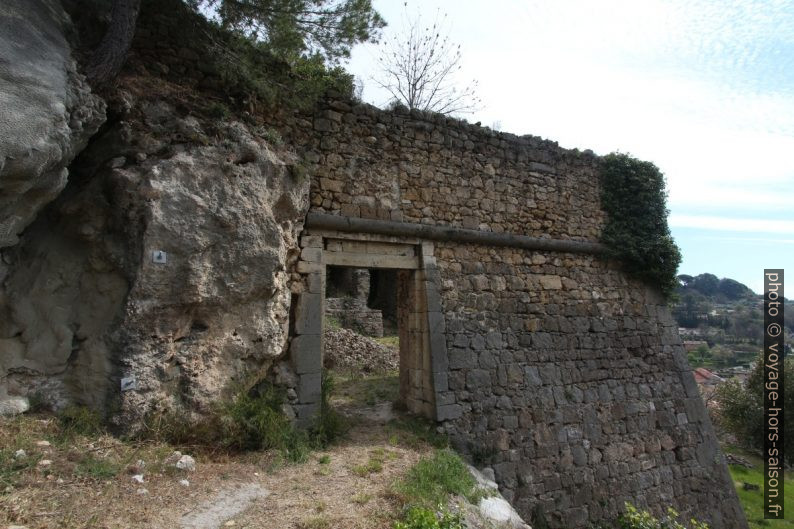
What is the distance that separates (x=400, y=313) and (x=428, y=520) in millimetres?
3357

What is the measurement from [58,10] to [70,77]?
34.6 inches

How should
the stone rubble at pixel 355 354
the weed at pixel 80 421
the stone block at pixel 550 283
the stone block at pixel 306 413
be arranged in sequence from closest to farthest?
the weed at pixel 80 421, the stone block at pixel 306 413, the stone block at pixel 550 283, the stone rubble at pixel 355 354

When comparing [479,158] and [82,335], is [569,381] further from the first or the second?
[82,335]

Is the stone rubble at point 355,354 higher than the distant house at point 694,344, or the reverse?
the stone rubble at point 355,354

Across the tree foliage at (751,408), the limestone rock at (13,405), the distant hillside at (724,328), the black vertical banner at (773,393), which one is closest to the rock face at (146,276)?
the limestone rock at (13,405)

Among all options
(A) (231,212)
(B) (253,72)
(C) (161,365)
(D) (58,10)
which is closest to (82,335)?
(C) (161,365)

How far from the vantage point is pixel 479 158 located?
6.86 meters

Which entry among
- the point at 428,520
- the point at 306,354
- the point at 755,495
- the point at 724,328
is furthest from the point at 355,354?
the point at 724,328

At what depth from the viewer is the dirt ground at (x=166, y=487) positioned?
2941mm

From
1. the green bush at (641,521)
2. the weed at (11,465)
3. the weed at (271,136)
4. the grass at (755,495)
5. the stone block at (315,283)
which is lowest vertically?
the grass at (755,495)

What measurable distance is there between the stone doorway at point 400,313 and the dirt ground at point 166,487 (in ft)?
3.31

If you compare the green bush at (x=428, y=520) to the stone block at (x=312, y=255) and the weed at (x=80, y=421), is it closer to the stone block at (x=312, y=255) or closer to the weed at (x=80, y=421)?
the weed at (x=80, y=421)

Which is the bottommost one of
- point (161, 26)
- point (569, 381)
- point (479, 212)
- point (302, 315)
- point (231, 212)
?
point (569, 381)

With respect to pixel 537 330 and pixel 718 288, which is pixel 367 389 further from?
pixel 718 288
